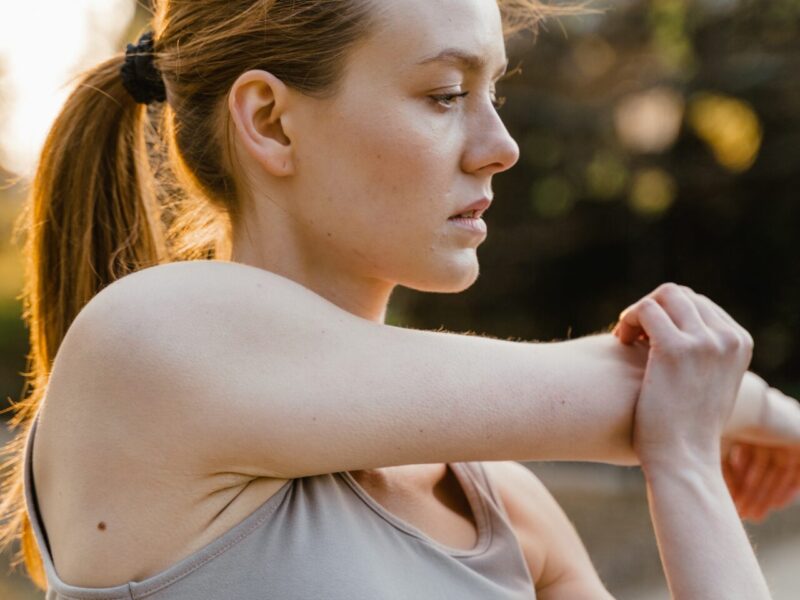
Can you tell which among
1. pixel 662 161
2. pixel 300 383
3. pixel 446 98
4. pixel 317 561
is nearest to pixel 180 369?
pixel 300 383

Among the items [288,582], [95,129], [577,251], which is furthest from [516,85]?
[288,582]

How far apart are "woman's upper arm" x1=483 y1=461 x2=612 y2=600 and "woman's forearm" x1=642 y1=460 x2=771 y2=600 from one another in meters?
0.22

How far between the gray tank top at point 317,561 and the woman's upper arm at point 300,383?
5cm

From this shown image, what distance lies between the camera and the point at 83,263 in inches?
62.6

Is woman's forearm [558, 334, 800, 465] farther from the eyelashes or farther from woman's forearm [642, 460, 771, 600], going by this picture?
the eyelashes

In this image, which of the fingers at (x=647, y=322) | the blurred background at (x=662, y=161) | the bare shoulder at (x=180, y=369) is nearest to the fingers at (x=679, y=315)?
the fingers at (x=647, y=322)

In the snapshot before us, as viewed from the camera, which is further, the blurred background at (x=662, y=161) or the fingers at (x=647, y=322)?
the blurred background at (x=662, y=161)

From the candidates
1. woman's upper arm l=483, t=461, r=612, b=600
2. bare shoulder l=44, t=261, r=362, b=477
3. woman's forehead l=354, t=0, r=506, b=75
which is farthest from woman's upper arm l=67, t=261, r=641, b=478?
woman's forehead l=354, t=0, r=506, b=75

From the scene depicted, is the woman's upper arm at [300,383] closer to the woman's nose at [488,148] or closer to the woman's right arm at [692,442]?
the woman's right arm at [692,442]

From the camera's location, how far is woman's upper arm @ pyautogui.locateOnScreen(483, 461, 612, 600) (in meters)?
1.52

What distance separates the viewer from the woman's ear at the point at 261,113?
1368 mm

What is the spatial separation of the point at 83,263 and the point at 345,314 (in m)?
0.52

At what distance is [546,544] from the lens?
5.07 feet

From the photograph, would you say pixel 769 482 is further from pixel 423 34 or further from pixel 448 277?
pixel 423 34
